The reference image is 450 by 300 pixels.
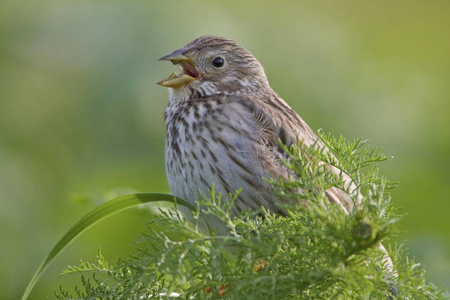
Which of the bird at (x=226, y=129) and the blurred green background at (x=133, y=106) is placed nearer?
the bird at (x=226, y=129)

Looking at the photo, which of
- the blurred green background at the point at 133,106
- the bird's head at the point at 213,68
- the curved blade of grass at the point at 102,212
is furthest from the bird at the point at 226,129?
the blurred green background at the point at 133,106

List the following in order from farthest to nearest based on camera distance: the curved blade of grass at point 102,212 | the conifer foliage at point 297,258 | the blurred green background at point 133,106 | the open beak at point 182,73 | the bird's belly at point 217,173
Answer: the blurred green background at point 133,106 < the open beak at point 182,73 < the bird's belly at point 217,173 < the curved blade of grass at point 102,212 < the conifer foliage at point 297,258

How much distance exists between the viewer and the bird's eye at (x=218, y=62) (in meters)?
4.00

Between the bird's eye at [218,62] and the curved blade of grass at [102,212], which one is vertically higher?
the bird's eye at [218,62]

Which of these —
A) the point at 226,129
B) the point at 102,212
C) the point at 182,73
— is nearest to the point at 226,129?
the point at 226,129

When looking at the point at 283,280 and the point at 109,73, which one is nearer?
the point at 283,280

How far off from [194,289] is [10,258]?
2776 millimetres

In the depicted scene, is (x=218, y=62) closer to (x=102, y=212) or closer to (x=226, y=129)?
(x=226, y=129)

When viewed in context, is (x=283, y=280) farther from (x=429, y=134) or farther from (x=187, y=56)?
(x=429, y=134)

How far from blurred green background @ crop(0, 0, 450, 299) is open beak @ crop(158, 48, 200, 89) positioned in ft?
2.78

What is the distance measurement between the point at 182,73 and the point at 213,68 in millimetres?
149

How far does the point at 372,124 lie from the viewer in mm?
6422

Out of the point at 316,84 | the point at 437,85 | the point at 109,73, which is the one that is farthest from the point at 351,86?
the point at 109,73

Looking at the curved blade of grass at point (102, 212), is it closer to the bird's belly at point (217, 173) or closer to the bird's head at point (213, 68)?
the bird's belly at point (217, 173)
